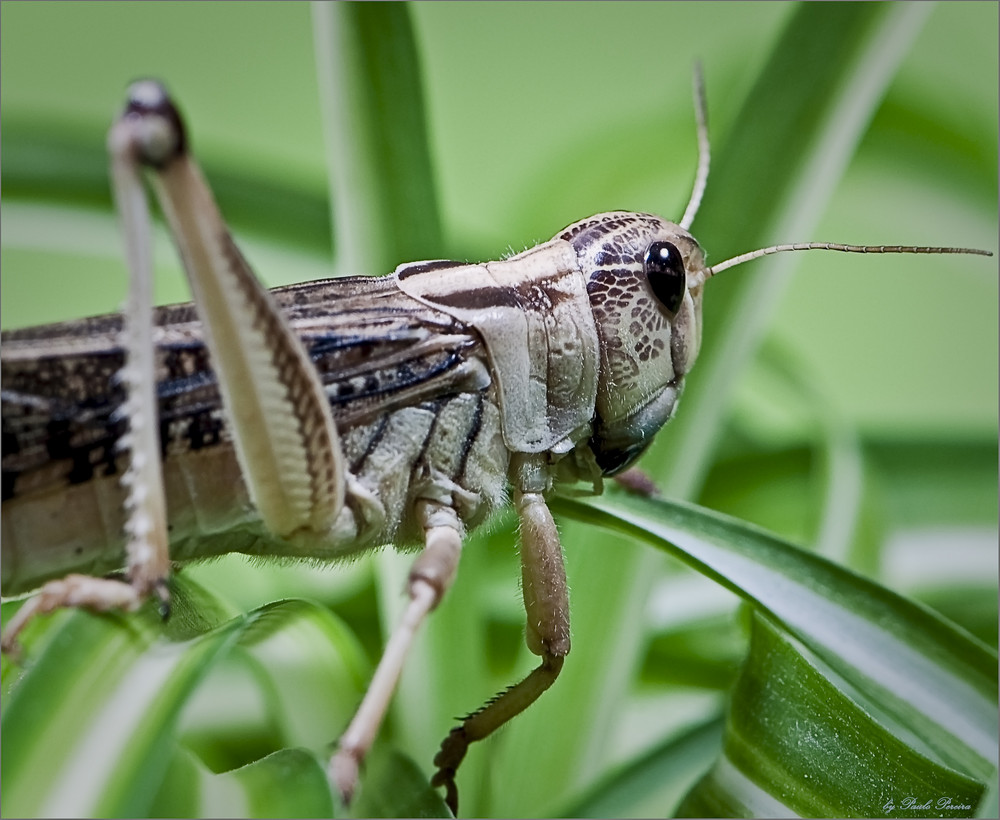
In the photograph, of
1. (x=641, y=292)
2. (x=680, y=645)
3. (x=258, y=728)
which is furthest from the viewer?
(x=680, y=645)

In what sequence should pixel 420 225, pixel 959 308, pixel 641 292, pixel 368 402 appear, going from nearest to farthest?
pixel 368 402 → pixel 641 292 → pixel 420 225 → pixel 959 308

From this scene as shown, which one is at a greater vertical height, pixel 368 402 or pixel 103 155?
pixel 103 155

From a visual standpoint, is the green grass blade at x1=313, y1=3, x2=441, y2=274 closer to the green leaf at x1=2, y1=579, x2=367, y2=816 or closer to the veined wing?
the veined wing

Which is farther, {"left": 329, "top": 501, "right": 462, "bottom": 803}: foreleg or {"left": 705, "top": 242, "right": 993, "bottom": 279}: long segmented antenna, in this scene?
{"left": 705, "top": 242, "right": 993, "bottom": 279}: long segmented antenna

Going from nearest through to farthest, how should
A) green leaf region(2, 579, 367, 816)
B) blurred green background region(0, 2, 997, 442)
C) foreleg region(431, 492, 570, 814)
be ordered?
green leaf region(2, 579, 367, 816) < foreleg region(431, 492, 570, 814) < blurred green background region(0, 2, 997, 442)

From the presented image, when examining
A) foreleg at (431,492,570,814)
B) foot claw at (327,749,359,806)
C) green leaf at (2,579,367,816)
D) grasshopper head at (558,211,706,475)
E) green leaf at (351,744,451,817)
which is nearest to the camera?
green leaf at (2,579,367,816)

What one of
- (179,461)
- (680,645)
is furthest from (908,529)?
(179,461)

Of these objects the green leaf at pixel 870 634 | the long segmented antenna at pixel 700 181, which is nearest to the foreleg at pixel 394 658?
the green leaf at pixel 870 634

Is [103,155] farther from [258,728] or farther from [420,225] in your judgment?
[258,728]

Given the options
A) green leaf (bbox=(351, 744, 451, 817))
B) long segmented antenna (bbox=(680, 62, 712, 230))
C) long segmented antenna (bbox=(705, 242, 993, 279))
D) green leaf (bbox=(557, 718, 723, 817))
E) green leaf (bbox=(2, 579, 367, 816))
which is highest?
long segmented antenna (bbox=(680, 62, 712, 230))

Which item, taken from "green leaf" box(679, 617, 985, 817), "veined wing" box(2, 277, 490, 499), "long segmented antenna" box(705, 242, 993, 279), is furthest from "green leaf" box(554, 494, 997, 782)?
"long segmented antenna" box(705, 242, 993, 279)
